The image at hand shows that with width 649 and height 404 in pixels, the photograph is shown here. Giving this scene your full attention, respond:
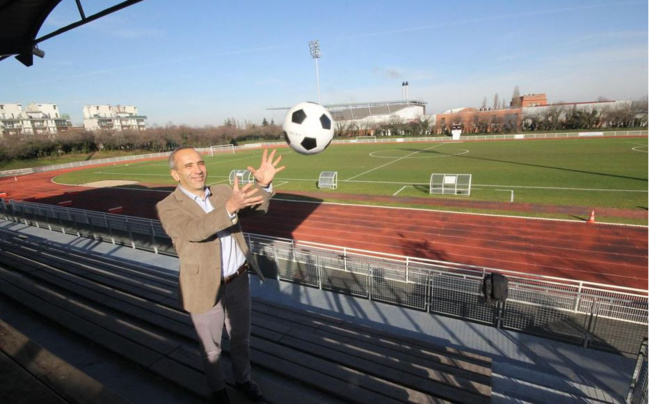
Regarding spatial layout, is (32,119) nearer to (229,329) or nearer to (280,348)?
(280,348)

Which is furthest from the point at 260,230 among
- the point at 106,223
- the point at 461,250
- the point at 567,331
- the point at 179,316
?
the point at 567,331

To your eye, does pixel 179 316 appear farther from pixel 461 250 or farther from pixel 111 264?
pixel 461 250

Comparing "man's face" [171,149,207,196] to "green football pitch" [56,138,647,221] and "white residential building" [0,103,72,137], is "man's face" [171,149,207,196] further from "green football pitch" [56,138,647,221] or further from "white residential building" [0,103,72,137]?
"white residential building" [0,103,72,137]

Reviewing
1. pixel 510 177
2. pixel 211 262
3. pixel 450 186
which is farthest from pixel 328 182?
pixel 211 262

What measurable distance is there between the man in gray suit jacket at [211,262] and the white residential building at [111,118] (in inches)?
Result: 4409

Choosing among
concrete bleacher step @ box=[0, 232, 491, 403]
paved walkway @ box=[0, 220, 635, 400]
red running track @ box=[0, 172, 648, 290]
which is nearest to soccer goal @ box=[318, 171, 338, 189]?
red running track @ box=[0, 172, 648, 290]

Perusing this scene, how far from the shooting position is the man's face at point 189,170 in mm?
2500

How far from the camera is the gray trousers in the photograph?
2.69 meters

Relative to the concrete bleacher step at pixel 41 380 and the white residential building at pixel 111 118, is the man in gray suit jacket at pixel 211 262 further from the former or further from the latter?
the white residential building at pixel 111 118

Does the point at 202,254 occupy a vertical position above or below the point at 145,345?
above

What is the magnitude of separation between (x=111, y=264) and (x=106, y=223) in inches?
207

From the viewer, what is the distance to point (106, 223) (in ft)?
38.5

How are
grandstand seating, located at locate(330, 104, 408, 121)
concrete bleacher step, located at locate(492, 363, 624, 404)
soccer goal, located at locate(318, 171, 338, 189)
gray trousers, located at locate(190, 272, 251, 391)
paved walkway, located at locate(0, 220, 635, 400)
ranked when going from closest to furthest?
1. gray trousers, located at locate(190, 272, 251, 391)
2. concrete bleacher step, located at locate(492, 363, 624, 404)
3. paved walkway, located at locate(0, 220, 635, 400)
4. soccer goal, located at locate(318, 171, 338, 189)
5. grandstand seating, located at locate(330, 104, 408, 121)

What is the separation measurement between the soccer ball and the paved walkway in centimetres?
381
